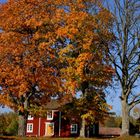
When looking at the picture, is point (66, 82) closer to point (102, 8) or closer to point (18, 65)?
point (18, 65)

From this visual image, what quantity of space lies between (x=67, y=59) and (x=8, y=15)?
28.7ft

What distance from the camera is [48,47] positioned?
46.2m

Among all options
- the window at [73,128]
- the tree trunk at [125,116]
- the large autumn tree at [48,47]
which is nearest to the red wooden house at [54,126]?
the window at [73,128]

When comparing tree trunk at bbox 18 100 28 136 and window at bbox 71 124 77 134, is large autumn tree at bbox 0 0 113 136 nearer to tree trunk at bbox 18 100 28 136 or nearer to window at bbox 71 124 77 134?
tree trunk at bbox 18 100 28 136

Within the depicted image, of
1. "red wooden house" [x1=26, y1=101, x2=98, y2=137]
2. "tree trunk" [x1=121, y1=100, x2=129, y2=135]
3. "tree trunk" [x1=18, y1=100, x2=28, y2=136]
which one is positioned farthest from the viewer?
"red wooden house" [x1=26, y1=101, x2=98, y2=137]

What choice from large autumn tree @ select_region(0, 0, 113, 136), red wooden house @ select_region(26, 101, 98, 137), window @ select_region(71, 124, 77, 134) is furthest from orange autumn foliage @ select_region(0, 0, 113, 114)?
window @ select_region(71, 124, 77, 134)

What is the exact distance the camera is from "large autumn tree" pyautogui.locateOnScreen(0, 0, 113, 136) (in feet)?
148

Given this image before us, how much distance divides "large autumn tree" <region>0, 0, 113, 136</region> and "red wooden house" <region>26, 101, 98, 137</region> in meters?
32.6

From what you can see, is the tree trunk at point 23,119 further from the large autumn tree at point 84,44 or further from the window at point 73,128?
the window at point 73,128

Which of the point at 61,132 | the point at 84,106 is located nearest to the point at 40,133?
the point at 61,132

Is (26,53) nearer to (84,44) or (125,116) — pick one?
(84,44)

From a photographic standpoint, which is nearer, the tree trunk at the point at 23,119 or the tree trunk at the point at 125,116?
the tree trunk at the point at 125,116

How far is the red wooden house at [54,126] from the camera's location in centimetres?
8169

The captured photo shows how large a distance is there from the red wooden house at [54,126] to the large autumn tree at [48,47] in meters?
32.6
